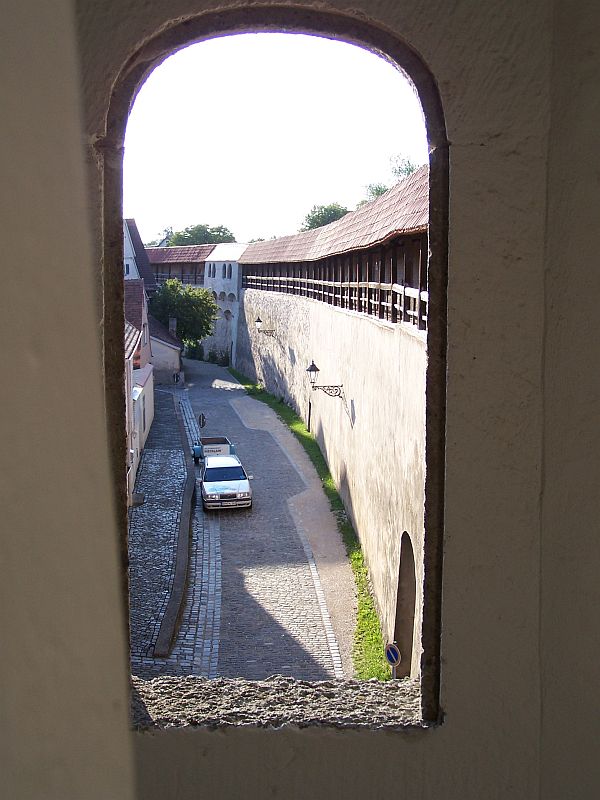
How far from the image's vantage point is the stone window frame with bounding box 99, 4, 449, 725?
226 cm

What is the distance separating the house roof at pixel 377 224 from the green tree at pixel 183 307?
1118 cm

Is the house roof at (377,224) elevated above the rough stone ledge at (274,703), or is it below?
above

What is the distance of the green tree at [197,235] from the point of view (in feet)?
239

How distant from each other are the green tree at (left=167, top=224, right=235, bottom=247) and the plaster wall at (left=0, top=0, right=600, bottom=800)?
71.7m

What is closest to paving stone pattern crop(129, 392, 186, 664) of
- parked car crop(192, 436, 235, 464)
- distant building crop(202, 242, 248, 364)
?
parked car crop(192, 436, 235, 464)

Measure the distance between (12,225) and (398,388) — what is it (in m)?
6.55

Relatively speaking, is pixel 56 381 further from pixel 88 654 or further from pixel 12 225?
pixel 88 654

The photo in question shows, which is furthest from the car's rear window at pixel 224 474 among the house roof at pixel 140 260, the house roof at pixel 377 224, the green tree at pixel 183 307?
the house roof at pixel 140 260

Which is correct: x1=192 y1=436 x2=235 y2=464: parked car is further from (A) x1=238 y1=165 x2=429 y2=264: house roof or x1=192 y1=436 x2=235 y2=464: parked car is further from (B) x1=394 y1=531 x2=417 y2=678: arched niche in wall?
(B) x1=394 y1=531 x2=417 y2=678: arched niche in wall

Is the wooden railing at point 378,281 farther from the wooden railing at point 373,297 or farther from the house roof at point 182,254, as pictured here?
the house roof at point 182,254

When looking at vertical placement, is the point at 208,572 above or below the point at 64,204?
below

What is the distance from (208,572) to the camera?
39.1ft

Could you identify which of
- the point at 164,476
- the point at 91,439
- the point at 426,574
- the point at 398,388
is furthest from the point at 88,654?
the point at 164,476

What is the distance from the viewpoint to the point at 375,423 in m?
10.5
